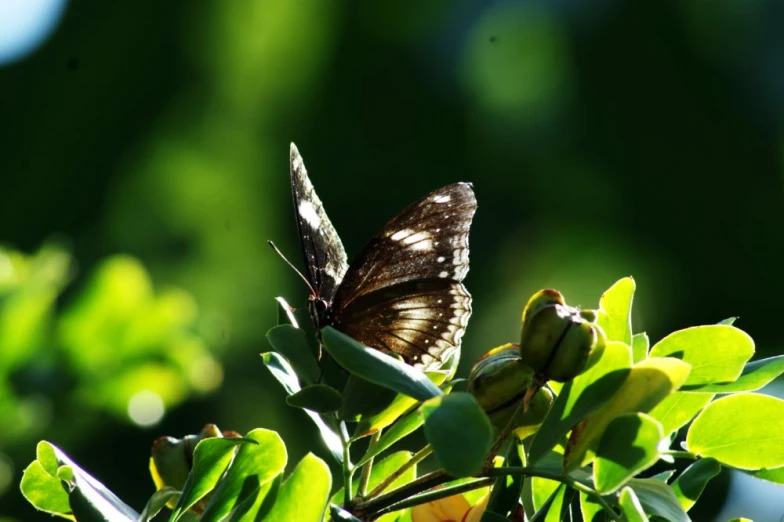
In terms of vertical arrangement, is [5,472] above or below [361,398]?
below

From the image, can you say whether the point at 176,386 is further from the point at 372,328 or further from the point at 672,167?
the point at 672,167

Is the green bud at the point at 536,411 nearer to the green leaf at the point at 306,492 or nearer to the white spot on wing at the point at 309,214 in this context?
the green leaf at the point at 306,492

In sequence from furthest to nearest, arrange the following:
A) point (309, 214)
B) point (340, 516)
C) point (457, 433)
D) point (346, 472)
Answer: point (309, 214), point (346, 472), point (340, 516), point (457, 433)

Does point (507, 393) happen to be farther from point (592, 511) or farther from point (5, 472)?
point (5, 472)

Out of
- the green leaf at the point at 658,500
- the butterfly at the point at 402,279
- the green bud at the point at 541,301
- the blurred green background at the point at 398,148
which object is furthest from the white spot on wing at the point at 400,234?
the blurred green background at the point at 398,148

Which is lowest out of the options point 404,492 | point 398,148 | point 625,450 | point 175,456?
point 398,148

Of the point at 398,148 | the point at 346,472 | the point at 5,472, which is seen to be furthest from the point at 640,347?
the point at 398,148

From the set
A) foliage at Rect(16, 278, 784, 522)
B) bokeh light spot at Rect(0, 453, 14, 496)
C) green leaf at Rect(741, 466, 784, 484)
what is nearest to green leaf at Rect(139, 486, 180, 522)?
foliage at Rect(16, 278, 784, 522)
